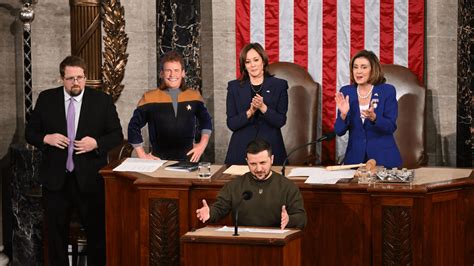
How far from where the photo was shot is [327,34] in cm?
1172

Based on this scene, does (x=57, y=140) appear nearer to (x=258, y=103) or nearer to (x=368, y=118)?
(x=258, y=103)

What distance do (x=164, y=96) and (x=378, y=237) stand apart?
2496mm

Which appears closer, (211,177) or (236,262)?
(236,262)

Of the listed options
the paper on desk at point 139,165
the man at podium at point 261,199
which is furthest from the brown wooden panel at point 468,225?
the paper on desk at point 139,165

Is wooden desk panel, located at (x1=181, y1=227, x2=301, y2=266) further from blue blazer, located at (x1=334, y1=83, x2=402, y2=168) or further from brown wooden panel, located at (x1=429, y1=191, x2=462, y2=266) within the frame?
blue blazer, located at (x1=334, y1=83, x2=402, y2=168)

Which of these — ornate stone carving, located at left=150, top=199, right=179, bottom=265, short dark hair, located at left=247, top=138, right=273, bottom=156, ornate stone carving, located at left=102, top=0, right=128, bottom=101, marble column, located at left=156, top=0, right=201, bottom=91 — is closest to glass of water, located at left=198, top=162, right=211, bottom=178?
ornate stone carving, located at left=150, top=199, right=179, bottom=265

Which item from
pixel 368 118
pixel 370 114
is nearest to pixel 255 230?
pixel 370 114

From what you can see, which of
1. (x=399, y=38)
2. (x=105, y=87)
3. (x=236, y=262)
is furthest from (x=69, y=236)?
(x=399, y=38)

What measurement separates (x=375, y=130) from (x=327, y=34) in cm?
253

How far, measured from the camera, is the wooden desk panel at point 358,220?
8.41m

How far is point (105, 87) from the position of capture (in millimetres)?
11609

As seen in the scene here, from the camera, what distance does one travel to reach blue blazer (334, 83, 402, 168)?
9.38 m

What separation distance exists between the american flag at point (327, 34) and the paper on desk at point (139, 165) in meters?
2.48

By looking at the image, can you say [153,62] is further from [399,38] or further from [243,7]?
[399,38]
